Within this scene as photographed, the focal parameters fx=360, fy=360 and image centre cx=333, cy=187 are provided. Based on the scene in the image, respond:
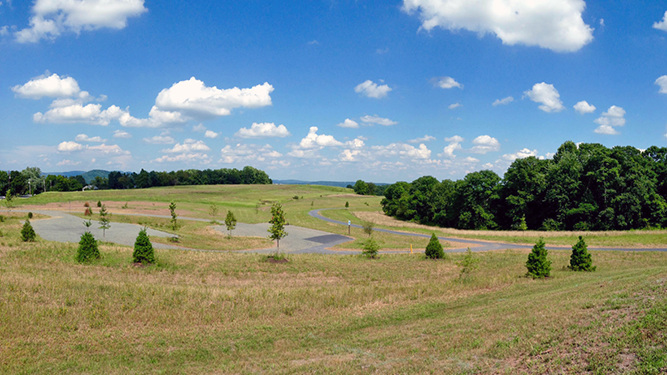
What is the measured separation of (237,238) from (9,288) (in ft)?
97.8

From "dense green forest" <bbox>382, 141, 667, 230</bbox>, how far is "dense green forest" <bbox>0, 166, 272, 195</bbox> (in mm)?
131079

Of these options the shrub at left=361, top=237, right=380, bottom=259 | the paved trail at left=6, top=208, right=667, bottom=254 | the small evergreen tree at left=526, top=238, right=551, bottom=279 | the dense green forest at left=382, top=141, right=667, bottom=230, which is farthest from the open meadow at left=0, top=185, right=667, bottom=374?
the dense green forest at left=382, top=141, right=667, bottom=230

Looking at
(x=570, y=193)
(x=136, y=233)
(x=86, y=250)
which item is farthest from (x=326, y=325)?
(x=570, y=193)

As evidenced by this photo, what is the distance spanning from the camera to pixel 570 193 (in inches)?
2355

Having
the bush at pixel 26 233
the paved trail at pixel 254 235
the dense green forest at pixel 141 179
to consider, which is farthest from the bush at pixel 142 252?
the dense green forest at pixel 141 179

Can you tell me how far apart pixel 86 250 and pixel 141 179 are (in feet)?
543

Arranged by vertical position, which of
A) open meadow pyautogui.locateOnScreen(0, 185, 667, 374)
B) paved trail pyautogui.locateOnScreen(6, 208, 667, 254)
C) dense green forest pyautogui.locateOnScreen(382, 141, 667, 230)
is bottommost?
paved trail pyautogui.locateOnScreen(6, 208, 667, 254)

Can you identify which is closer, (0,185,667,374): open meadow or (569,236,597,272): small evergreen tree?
(0,185,667,374): open meadow

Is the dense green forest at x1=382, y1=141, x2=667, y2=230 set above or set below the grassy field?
above

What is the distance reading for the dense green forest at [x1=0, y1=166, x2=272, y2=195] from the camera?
130 m

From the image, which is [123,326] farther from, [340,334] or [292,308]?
[340,334]

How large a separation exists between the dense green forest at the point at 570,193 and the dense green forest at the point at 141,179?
131 m

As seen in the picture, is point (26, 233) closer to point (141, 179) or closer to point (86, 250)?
point (86, 250)

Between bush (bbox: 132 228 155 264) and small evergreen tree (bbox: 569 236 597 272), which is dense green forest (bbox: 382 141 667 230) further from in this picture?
bush (bbox: 132 228 155 264)
